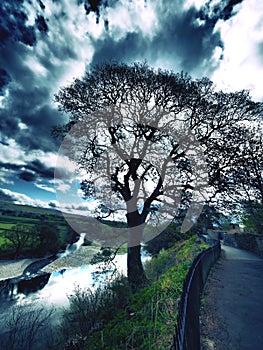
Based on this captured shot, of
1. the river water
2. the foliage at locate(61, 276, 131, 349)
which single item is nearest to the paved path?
the foliage at locate(61, 276, 131, 349)

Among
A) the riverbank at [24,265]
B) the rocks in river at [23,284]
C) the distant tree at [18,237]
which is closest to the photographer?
the rocks in river at [23,284]

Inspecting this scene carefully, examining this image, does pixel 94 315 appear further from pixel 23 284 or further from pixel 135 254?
pixel 23 284

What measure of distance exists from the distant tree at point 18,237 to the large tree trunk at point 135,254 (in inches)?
1592

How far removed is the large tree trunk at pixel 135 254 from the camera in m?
10.9

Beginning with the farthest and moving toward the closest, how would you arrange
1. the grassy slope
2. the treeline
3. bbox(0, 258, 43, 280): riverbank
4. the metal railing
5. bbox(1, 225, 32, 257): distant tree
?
bbox(1, 225, 32, 257): distant tree
the treeline
bbox(0, 258, 43, 280): riverbank
the grassy slope
the metal railing

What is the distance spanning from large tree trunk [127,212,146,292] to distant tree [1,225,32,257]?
4043 cm

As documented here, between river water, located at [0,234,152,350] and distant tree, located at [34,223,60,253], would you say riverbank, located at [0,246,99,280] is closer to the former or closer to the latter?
distant tree, located at [34,223,60,253]

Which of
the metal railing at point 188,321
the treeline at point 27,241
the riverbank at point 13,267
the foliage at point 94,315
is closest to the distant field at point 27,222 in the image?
the treeline at point 27,241

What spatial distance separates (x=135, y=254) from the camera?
11.4 m

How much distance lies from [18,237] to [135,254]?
4099 centimetres

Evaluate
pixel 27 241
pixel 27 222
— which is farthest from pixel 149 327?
pixel 27 222

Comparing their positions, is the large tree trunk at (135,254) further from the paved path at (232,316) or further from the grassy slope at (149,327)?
the paved path at (232,316)

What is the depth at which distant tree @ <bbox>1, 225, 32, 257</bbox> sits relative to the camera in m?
41.3

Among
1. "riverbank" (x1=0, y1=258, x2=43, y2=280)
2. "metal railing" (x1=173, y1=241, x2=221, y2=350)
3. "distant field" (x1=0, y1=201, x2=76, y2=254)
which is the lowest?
"riverbank" (x1=0, y1=258, x2=43, y2=280)
